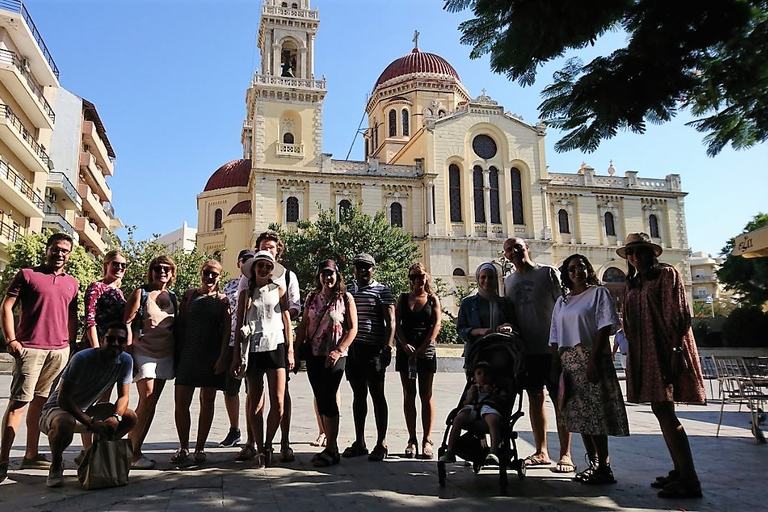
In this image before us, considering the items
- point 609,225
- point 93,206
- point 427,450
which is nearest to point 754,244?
point 427,450

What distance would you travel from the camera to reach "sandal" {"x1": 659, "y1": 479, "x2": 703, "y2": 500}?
3.80 meters

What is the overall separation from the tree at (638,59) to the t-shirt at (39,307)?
3806 mm

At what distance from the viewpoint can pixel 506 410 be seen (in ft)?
14.0

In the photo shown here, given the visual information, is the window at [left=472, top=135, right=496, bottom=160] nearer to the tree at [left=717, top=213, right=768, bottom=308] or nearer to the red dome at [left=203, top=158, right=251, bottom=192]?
the tree at [left=717, top=213, right=768, bottom=308]

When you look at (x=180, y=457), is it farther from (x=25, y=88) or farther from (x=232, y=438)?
(x=25, y=88)

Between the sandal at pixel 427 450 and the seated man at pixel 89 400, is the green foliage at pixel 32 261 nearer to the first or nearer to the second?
the seated man at pixel 89 400

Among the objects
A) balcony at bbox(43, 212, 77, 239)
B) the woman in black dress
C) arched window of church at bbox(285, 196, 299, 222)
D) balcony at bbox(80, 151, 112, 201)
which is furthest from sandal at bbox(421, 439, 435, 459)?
balcony at bbox(80, 151, 112, 201)

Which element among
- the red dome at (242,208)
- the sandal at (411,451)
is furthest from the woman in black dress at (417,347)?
the red dome at (242,208)

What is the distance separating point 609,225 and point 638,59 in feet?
126

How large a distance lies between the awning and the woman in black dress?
12.2 feet

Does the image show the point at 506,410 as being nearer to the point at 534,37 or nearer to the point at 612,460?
the point at 612,460

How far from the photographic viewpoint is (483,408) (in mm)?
4211

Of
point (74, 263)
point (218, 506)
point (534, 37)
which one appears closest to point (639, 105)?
point (534, 37)

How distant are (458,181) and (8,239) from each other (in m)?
24.6
